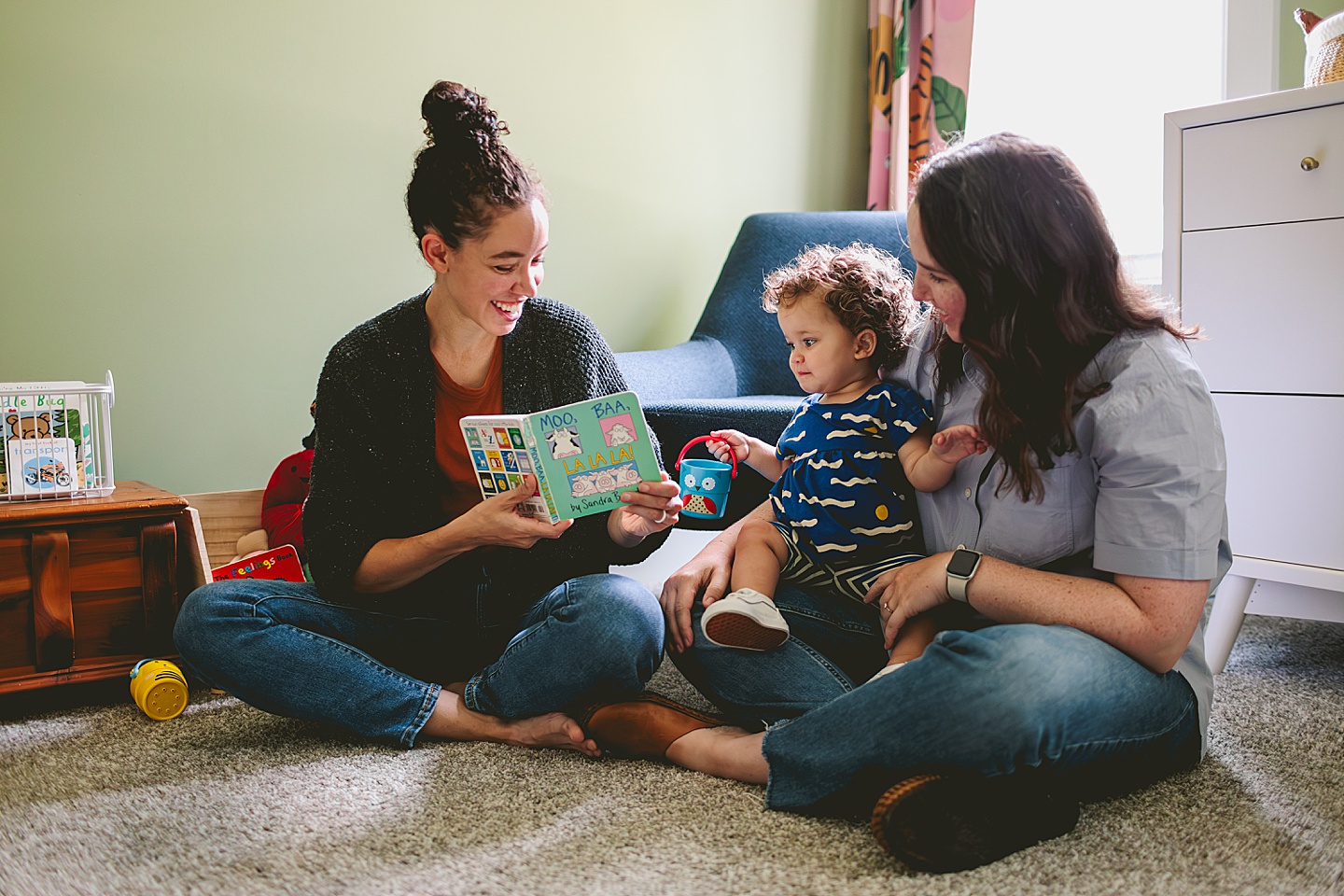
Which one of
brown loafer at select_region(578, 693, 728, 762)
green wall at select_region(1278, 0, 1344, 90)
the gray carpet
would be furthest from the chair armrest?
green wall at select_region(1278, 0, 1344, 90)

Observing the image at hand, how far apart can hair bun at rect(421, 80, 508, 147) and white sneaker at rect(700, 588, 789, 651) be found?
62cm

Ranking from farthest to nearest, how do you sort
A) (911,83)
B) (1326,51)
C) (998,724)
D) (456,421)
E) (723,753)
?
1. (911,83)
2. (1326,51)
3. (456,421)
4. (723,753)
5. (998,724)

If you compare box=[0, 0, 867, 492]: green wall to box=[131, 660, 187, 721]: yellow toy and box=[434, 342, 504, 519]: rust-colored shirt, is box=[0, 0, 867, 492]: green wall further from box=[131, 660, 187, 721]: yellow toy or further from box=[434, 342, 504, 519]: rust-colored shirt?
box=[434, 342, 504, 519]: rust-colored shirt

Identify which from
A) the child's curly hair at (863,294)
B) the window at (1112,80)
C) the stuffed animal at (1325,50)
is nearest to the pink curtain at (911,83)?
the window at (1112,80)

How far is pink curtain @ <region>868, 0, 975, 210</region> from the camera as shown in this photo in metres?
2.72

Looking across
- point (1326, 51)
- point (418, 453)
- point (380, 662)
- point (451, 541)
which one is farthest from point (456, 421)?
point (1326, 51)

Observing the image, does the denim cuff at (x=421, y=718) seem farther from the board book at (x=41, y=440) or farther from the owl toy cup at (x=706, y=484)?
the board book at (x=41, y=440)

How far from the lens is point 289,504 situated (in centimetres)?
186

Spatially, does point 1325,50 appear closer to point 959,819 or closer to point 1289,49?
point 1289,49

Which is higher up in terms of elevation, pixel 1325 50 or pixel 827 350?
pixel 1325 50

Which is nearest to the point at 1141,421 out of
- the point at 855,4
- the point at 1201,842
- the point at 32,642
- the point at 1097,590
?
the point at 1097,590

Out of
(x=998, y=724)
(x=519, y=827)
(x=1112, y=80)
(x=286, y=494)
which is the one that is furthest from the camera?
(x=1112, y=80)

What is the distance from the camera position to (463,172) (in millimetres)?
1183

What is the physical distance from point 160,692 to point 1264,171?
69.2 inches
